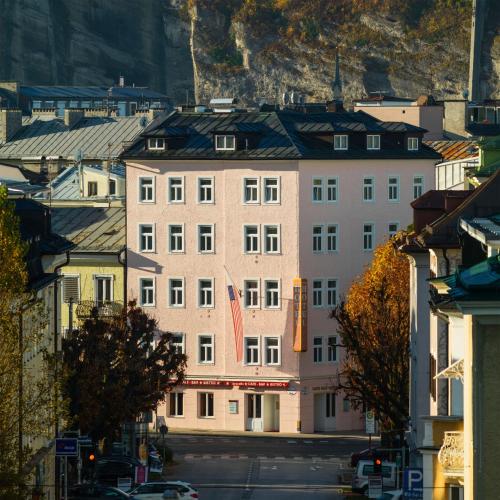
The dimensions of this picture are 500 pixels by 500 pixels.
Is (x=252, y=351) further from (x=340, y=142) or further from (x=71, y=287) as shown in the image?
(x=340, y=142)

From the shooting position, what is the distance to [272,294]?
12044cm

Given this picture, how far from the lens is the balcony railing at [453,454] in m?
49.4

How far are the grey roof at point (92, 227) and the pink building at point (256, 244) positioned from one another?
2.92ft

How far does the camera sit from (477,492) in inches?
1682

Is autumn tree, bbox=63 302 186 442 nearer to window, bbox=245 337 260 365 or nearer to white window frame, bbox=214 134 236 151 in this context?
window, bbox=245 337 260 365

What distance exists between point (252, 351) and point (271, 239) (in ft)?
16.1

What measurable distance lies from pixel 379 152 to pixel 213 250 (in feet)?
28.5

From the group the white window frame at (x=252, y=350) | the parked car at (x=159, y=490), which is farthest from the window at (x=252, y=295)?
the parked car at (x=159, y=490)

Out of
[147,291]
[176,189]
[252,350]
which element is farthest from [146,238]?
[252,350]

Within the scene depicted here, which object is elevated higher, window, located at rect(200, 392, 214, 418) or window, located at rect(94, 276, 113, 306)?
window, located at rect(94, 276, 113, 306)

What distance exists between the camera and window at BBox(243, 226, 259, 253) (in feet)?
397

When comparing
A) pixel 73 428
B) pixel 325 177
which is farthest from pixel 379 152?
pixel 73 428

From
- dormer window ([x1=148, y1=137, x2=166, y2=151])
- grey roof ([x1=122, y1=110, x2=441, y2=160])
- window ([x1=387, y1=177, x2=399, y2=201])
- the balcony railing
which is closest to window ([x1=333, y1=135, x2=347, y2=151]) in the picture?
grey roof ([x1=122, y1=110, x2=441, y2=160])

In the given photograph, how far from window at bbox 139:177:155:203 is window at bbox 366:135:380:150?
9.71 metres
